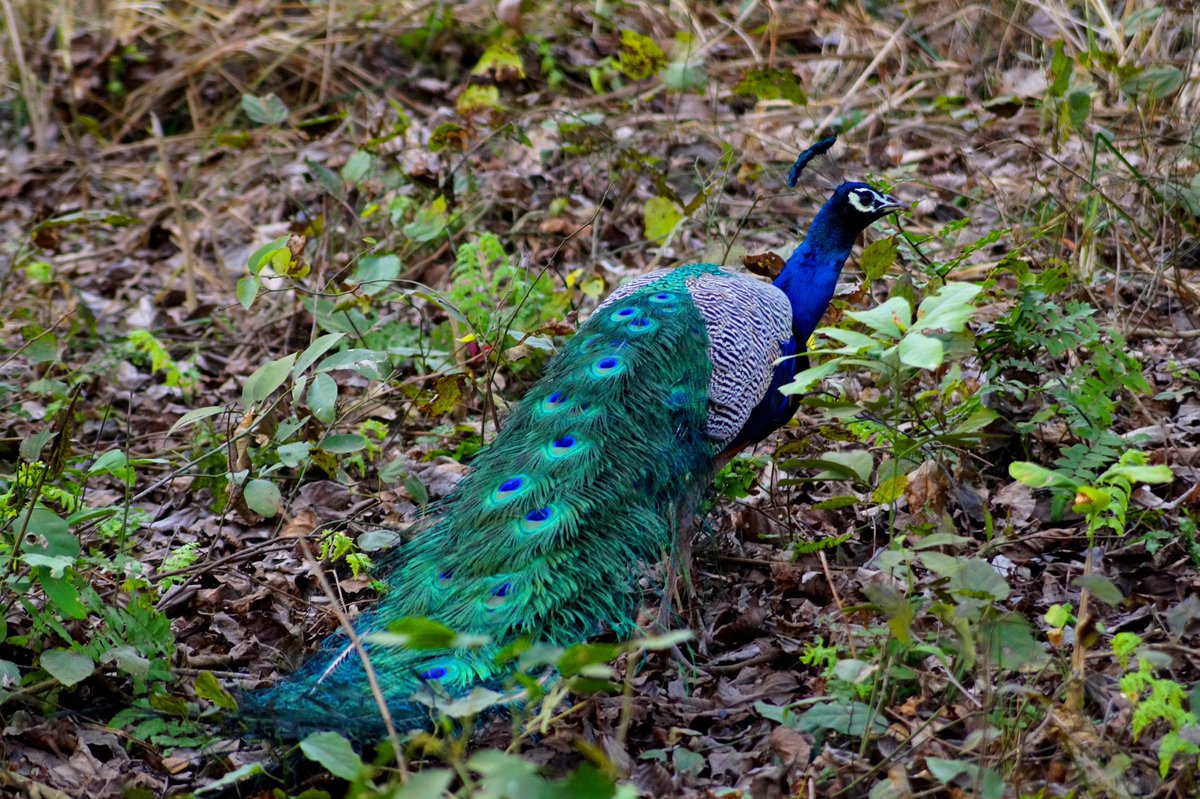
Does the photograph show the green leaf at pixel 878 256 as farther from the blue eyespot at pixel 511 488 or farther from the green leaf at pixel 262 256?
the green leaf at pixel 262 256

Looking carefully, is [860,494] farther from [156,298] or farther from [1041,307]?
[156,298]

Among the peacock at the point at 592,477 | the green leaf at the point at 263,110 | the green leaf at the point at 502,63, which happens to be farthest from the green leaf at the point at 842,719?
the green leaf at the point at 502,63

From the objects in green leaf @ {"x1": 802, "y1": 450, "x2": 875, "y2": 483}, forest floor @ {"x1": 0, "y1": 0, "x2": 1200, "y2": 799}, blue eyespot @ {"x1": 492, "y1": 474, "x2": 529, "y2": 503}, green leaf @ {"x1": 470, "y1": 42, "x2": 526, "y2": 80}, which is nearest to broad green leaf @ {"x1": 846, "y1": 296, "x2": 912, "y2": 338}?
forest floor @ {"x1": 0, "y1": 0, "x2": 1200, "y2": 799}

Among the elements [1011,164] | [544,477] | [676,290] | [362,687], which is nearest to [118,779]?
[362,687]

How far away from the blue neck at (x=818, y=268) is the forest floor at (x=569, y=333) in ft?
0.51

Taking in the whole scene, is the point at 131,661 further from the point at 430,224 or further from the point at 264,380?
the point at 430,224

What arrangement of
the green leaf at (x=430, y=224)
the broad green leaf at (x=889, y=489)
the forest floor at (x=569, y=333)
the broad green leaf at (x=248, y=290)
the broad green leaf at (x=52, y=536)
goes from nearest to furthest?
the forest floor at (x=569, y=333)
the broad green leaf at (x=52, y=536)
the broad green leaf at (x=889, y=489)
the broad green leaf at (x=248, y=290)
the green leaf at (x=430, y=224)

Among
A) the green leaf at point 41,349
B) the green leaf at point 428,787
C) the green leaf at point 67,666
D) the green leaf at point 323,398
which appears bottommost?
the green leaf at point 67,666

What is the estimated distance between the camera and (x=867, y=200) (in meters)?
4.17

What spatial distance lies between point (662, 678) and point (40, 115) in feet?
19.0

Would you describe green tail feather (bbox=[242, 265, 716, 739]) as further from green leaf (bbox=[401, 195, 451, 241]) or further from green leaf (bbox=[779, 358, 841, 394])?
green leaf (bbox=[401, 195, 451, 241])

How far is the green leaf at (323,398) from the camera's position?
3273 mm

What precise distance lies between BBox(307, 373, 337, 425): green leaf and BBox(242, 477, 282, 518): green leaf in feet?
0.75

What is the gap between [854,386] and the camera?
4.47 m
